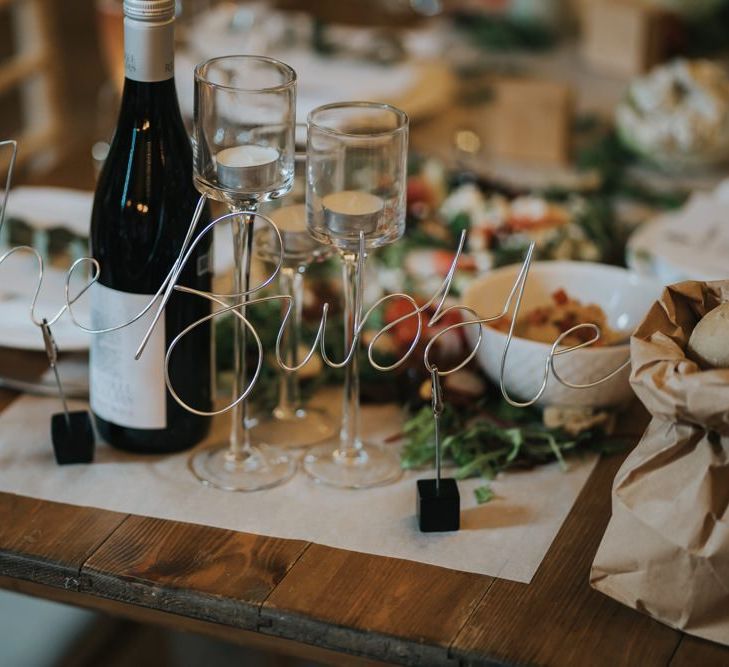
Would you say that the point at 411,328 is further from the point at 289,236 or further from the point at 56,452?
the point at 56,452

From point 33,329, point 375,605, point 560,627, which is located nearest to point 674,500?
point 560,627

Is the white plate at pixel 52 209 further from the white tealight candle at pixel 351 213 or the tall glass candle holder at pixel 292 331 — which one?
the white tealight candle at pixel 351 213

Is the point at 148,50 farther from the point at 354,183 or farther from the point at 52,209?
the point at 52,209

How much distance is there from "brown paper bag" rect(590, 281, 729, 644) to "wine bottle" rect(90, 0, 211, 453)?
389 mm

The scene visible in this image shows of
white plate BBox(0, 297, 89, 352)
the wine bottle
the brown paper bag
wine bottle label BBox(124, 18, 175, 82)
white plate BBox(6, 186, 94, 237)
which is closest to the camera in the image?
the brown paper bag

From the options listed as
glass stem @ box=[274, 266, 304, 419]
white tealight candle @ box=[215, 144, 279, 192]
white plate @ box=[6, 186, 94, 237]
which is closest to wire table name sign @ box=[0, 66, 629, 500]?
white tealight candle @ box=[215, 144, 279, 192]

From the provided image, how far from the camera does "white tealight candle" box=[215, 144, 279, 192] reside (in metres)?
0.88

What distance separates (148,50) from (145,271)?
0.19m

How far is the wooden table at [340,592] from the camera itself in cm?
81

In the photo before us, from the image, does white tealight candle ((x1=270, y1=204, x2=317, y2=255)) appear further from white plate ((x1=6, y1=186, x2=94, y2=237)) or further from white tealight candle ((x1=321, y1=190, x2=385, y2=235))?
white plate ((x1=6, y1=186, x2=94, y2=237))

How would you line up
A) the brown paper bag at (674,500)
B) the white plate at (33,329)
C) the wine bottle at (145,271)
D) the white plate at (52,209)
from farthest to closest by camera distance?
the white plate at (52,209) → the white plate at (33,329) → the wine bottle at (145,271) → the brown paper bag at (674,500)

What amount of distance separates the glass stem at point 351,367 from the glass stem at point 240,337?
8 cm

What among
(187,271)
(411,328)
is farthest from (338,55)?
(187,271)

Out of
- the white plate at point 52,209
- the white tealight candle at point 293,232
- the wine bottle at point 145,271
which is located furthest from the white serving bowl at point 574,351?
the white plate at point 52,209
